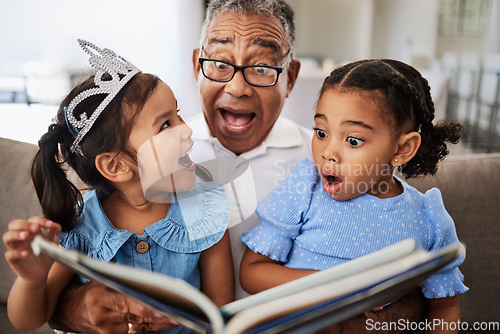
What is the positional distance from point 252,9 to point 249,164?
0.43 meters

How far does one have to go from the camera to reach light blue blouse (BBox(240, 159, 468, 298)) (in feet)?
3.03

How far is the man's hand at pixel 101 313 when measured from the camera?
813mm

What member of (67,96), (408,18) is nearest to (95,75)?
(67,96)

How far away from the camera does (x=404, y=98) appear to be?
92 centimetres

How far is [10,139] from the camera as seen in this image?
1.44 m

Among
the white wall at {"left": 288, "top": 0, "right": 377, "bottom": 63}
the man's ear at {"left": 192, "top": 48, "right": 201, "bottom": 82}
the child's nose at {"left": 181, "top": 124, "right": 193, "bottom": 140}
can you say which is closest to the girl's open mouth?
the child's nose at {"left": 181, "top": 124, "right": 193, "bottom": 140}

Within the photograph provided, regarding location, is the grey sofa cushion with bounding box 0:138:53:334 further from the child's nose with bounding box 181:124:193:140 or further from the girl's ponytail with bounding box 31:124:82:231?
the child's nose with bounding box 181:124:193:140

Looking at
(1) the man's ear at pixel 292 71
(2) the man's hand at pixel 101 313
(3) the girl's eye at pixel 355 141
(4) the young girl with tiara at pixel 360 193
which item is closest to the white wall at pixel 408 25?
(1) the man's ear at pixel 292 71

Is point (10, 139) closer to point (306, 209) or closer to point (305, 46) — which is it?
point (306, 209)

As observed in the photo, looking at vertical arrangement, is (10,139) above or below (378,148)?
below

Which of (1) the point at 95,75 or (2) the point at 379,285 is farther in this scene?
(1) the point at 95,75

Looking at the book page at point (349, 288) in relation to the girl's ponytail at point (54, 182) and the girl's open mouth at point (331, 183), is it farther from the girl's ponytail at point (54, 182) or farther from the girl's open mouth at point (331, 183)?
the girl's ponytail at point (54, 182)

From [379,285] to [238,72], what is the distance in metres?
0.73

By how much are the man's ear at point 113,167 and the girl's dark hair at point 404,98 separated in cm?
46
